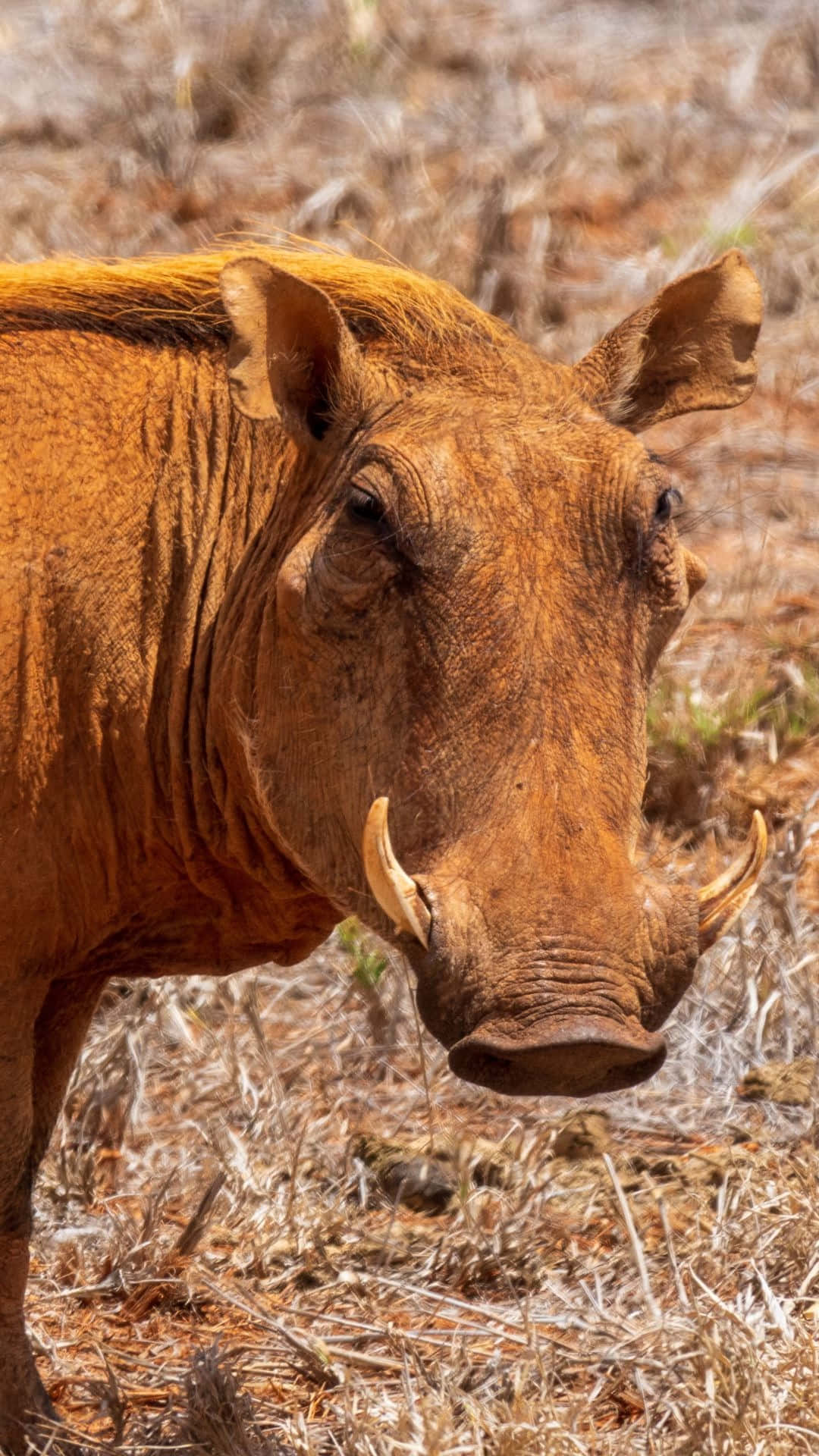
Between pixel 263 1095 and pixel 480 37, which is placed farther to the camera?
pixel 480 37

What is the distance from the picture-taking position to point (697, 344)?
3.88 m

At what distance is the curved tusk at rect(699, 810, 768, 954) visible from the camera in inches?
130

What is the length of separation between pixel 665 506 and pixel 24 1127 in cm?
164

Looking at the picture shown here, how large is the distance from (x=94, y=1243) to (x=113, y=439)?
207 cm

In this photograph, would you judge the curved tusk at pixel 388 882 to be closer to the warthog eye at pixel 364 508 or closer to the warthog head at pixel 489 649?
the warthog head at pixel 489 649

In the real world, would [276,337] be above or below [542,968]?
above

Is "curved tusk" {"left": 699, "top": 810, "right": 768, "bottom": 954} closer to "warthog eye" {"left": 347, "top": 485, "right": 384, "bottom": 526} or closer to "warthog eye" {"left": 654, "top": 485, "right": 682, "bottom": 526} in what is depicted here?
"warthog eye" {"left": 654, "top": 485, "right": 682, "bottom": 526}

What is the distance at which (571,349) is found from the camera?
8.54m

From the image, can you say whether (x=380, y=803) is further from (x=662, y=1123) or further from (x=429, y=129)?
(x=429, y=129)

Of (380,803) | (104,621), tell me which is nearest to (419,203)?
(104,621)

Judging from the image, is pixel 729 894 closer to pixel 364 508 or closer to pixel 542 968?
pixel 542 968

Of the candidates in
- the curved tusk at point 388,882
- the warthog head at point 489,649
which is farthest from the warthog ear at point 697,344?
the curved tusk at point 388,882

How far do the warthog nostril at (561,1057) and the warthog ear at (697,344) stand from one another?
1312 mm

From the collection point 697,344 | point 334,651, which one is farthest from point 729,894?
point 697,344
